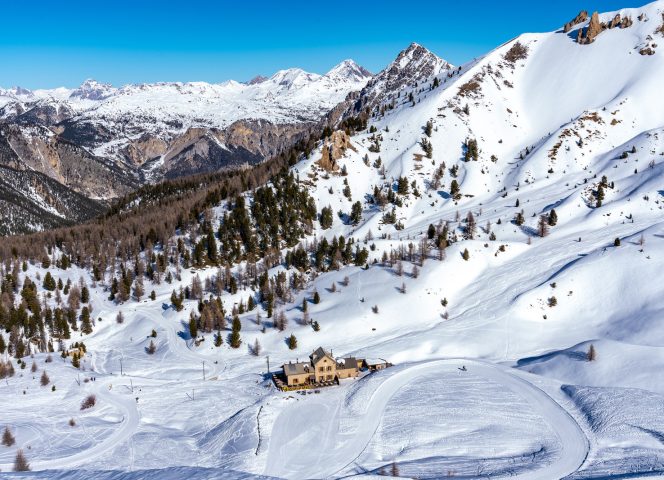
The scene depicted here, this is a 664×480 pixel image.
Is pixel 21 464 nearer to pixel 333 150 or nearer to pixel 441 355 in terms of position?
pixel 441 355

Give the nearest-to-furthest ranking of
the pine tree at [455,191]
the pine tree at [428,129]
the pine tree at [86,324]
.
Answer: the pine tree at [86,324], the pine tree at [455,191], the pine tree at [428,129]

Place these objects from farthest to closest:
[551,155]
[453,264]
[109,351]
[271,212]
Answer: [551,155]
[271,212]
[453,264]
[109,351]

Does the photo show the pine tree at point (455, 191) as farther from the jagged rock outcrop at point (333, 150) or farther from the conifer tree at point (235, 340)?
the conifer tree at point (235, 340)

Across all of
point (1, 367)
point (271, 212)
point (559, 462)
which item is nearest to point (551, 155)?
point (271, 212)

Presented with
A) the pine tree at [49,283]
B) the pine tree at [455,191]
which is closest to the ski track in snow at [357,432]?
the pine tree at [455,191]

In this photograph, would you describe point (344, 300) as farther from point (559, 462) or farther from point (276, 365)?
point (559, 462)

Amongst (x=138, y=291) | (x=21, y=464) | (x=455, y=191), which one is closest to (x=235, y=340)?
(x=138, y=291)
